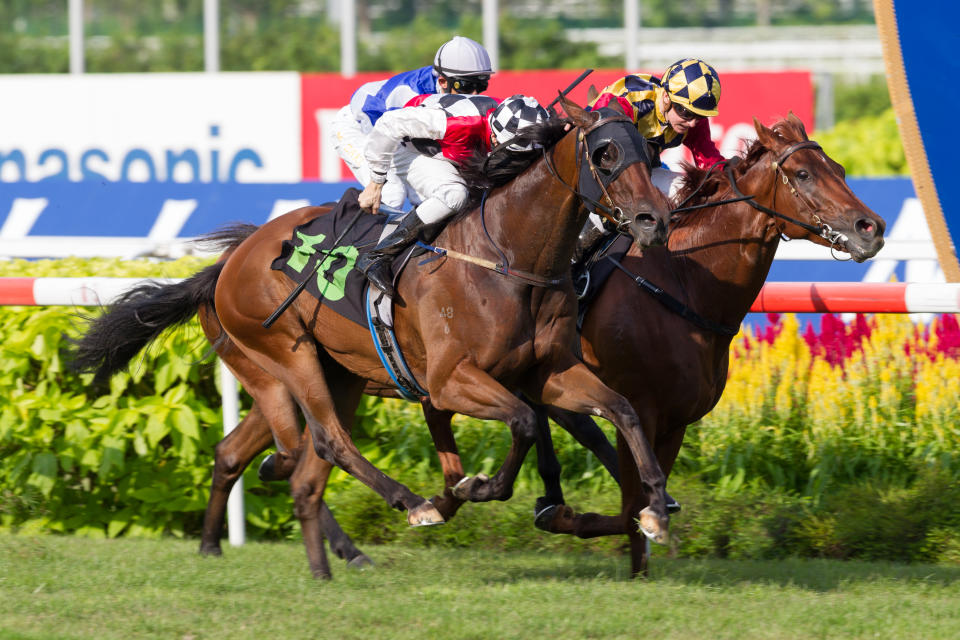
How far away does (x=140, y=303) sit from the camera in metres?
5.73

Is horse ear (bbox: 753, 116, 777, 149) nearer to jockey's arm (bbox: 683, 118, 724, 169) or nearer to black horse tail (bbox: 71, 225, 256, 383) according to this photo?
jockey's arm (bbox: 683, 118, 724, 169)

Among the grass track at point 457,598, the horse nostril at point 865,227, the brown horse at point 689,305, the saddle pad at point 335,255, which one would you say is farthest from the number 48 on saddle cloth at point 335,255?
the horse nostril at point 865,227

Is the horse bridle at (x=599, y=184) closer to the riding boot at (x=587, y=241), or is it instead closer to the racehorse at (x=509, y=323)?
the racehorse at (x=509, y=323)

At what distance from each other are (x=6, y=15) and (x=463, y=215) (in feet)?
80.7

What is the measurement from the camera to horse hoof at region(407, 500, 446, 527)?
4.62m

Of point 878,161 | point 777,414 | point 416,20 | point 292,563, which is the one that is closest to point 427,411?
point 292,563

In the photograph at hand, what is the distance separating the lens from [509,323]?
452 cm

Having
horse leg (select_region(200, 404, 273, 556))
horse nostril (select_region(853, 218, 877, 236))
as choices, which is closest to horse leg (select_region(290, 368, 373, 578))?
horse leg (select_region(200, 404, 273, 556))

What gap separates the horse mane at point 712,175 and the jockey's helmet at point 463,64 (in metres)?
0.89

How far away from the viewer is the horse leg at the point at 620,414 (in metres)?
4.24

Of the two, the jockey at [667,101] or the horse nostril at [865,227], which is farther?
the jockey at [667,101]

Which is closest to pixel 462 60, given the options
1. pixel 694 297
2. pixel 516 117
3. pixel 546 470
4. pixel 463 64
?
pixel 463 64

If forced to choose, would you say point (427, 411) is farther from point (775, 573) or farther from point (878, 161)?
point (878, 161)

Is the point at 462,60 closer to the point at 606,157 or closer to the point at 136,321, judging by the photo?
the point at 606,157
